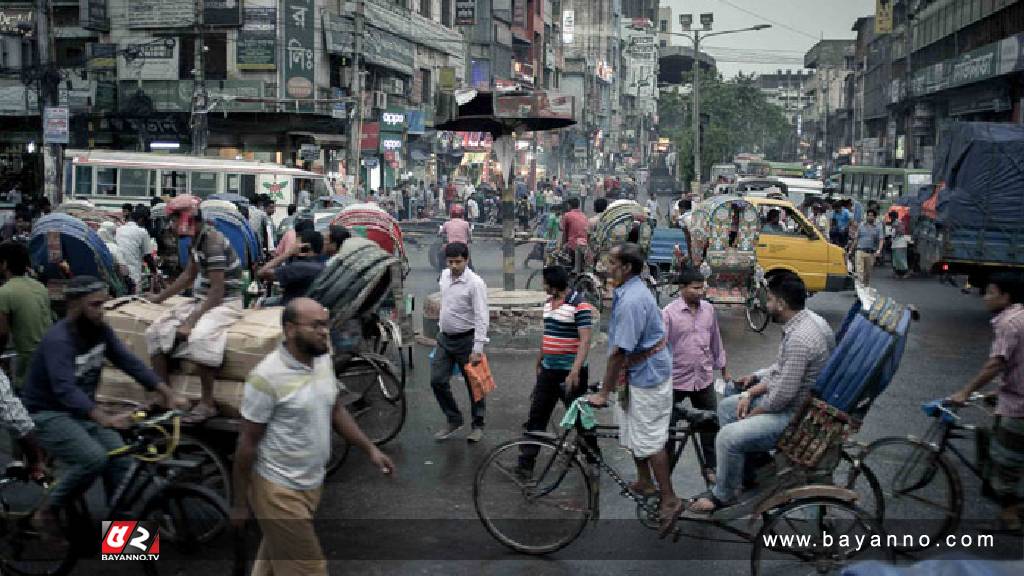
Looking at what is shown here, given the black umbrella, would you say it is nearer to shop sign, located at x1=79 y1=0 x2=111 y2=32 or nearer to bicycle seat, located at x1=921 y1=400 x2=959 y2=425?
bicycle seat, located at x1=921 y1=400 x2=959 y2=425

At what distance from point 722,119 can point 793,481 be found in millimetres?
78763

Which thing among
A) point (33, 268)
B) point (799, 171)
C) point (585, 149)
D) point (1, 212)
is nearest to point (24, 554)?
point (33, 268)

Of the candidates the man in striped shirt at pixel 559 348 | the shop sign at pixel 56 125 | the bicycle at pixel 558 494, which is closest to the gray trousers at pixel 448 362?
the man in striped shirt at pixel 559 348

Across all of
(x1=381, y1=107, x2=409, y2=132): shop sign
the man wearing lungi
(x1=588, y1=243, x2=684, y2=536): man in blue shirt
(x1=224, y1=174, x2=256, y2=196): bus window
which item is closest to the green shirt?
(x1=588, y1=243, x2=684, y2=536): man in blue shirt

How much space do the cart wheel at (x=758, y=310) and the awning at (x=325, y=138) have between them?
1150 inches

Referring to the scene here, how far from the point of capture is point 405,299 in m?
13.3

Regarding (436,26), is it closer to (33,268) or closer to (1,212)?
(1,212)

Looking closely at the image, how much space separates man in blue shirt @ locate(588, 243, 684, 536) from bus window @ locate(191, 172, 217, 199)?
22.6m

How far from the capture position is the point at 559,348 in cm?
830

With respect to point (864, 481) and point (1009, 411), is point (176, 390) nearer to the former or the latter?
point (864, 481)

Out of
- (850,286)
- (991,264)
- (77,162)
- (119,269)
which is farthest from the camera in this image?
(77,162)

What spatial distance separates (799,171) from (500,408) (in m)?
56.4

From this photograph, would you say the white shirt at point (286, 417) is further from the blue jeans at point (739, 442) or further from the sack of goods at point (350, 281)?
the sack of goods at point (350, 281)

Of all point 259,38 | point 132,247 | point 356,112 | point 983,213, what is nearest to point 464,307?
point 132,247
